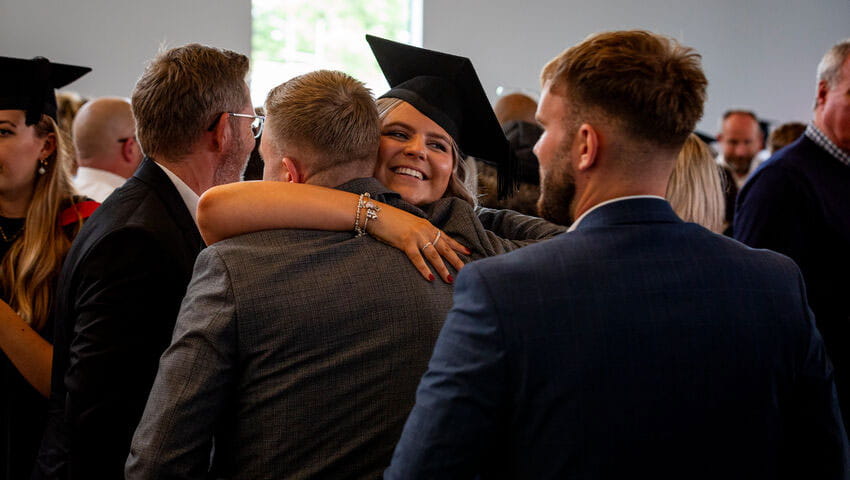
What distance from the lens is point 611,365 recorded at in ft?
3.75

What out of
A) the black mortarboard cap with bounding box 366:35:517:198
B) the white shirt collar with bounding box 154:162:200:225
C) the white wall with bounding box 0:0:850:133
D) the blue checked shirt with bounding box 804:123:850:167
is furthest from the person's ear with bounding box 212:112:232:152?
the white wall with bounding box 0:0:850:133

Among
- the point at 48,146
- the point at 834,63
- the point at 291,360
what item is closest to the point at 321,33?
the point at 48,146

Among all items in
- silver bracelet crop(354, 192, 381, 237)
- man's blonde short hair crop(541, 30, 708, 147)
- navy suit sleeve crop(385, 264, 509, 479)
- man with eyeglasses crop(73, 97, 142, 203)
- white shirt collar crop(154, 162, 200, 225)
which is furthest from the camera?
man with eyeglasses crop(73, 97, 142, 203)

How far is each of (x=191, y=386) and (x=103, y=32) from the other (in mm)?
7574

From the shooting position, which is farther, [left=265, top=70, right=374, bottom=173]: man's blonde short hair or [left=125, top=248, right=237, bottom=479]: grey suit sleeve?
[left=265, top=70, right=374, bottom=173]: man's blonde short hair

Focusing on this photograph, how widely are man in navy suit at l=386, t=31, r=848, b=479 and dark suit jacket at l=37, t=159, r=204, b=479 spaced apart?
85cm

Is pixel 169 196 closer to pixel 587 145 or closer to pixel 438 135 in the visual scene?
pixel 438 135

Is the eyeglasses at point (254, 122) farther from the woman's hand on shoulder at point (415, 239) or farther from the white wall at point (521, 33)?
the white wall at point (521, 33)

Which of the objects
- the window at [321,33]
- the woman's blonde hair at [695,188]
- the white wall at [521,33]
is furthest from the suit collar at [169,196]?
the window at [321,33]

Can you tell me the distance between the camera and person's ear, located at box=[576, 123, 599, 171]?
49.8 inches

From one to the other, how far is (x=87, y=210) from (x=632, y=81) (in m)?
1.88

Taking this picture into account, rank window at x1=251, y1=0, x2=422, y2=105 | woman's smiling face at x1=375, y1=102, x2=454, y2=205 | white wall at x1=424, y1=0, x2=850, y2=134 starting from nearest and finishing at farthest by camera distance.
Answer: woman's smiling face at x1=375, y1=102, x2=454, y2=205, window at x1=251, y1=0, x2=422, y2=105, white wall at x1=424, y1=0, x2=850, y2=134

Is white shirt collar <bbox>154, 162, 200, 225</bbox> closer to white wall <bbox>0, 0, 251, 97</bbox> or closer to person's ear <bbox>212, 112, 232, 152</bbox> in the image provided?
person's ear <bbox>212, 112, 232, 152</bbox>

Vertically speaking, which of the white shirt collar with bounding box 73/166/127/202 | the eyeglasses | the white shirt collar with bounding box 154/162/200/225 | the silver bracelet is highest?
the eyeglasses
